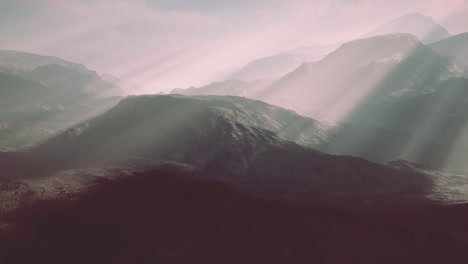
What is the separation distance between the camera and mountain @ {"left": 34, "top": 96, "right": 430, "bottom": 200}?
195 ft

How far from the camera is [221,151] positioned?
83.5 m

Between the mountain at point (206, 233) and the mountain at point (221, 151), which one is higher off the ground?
the mountain at point (221, 151)

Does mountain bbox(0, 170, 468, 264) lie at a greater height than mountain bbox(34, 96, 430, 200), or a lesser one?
lesser

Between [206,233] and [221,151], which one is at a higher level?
[221,151]

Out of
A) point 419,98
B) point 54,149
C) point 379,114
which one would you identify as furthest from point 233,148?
point 419,98

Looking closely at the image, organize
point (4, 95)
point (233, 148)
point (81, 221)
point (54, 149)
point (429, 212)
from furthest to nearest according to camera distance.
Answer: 1. point (4, 95)
2. point (54, 149)
3. point (233, 148)
4. point (429, 212)
5. point (81, 221)

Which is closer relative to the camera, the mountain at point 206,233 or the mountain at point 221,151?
the mountain at point 206,233

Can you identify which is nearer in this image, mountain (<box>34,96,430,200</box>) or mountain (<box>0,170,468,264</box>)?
mountain (<box>0,170,468,264</box>)

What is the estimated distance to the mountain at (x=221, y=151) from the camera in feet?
195

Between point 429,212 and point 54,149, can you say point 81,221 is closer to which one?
point 429,212

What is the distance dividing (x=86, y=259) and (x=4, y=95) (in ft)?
771

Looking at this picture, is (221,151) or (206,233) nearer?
(206,233)

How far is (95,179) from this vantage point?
4578 cm

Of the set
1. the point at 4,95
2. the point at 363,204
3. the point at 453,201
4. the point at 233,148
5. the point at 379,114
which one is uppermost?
the point at 379,114
